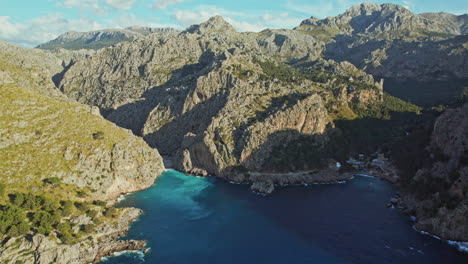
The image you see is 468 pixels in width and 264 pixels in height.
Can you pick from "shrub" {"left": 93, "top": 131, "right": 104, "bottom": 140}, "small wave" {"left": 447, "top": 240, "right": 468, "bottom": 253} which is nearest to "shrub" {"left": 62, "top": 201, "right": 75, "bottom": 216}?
"shrub" {"left": 93, "top": 131, "right": 104, "bottom": 140}

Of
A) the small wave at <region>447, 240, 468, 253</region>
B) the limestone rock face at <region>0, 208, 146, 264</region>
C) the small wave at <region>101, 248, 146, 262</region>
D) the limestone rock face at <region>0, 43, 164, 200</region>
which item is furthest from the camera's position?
the limestone rock face at <region>0, 43, 164, 200</region>

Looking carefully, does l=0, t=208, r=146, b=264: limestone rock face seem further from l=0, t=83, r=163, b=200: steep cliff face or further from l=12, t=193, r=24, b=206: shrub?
l=0, t=83, r=163, b=200: steep cliff face

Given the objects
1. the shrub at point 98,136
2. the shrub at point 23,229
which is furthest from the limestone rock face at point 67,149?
the shrub at point 23,229

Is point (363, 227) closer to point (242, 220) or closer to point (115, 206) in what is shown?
point (242, 220)

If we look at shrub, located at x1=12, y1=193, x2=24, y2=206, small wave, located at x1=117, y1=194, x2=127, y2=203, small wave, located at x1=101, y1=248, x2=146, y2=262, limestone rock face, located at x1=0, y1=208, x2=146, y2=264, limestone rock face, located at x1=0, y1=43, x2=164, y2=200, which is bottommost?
small wave, located at x1=101, y1=248, x2=146, y2=262

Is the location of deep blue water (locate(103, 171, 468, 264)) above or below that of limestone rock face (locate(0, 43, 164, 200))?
below

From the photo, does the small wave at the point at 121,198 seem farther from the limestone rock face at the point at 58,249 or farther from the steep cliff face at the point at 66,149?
the limestone rock face at the point at 58,249
